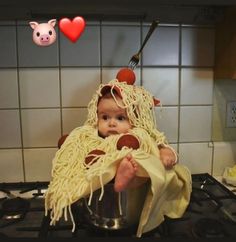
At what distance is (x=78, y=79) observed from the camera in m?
0.88

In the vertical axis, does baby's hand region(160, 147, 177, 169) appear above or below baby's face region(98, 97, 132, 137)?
below

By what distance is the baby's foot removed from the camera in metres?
0.54

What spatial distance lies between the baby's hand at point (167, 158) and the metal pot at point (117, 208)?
0.06 metres

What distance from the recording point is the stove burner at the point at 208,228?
60 centimetres

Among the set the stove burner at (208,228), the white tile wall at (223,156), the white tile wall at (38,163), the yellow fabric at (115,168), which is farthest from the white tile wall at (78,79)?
the stove burner at (208,228)

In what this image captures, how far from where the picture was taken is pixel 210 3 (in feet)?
2.00

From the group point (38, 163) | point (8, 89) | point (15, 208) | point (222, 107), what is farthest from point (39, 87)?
point (222, 107)

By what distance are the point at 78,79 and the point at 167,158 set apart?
0.38 meters

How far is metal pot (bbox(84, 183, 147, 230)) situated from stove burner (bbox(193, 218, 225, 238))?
12cm

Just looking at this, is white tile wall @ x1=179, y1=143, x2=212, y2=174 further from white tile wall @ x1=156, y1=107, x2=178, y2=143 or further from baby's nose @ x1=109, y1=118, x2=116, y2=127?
baby's nose @ x1=109, y1=118, x2=116, y2=127

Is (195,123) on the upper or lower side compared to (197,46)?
lower

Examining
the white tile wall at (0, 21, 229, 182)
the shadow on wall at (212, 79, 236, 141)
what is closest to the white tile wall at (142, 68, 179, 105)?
the white tile wall at (0, 21, 229, 182)

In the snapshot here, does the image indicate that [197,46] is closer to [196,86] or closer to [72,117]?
[196,86]

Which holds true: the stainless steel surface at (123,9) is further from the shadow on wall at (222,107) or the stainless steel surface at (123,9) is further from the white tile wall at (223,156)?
the white tile wall at (223,156)
